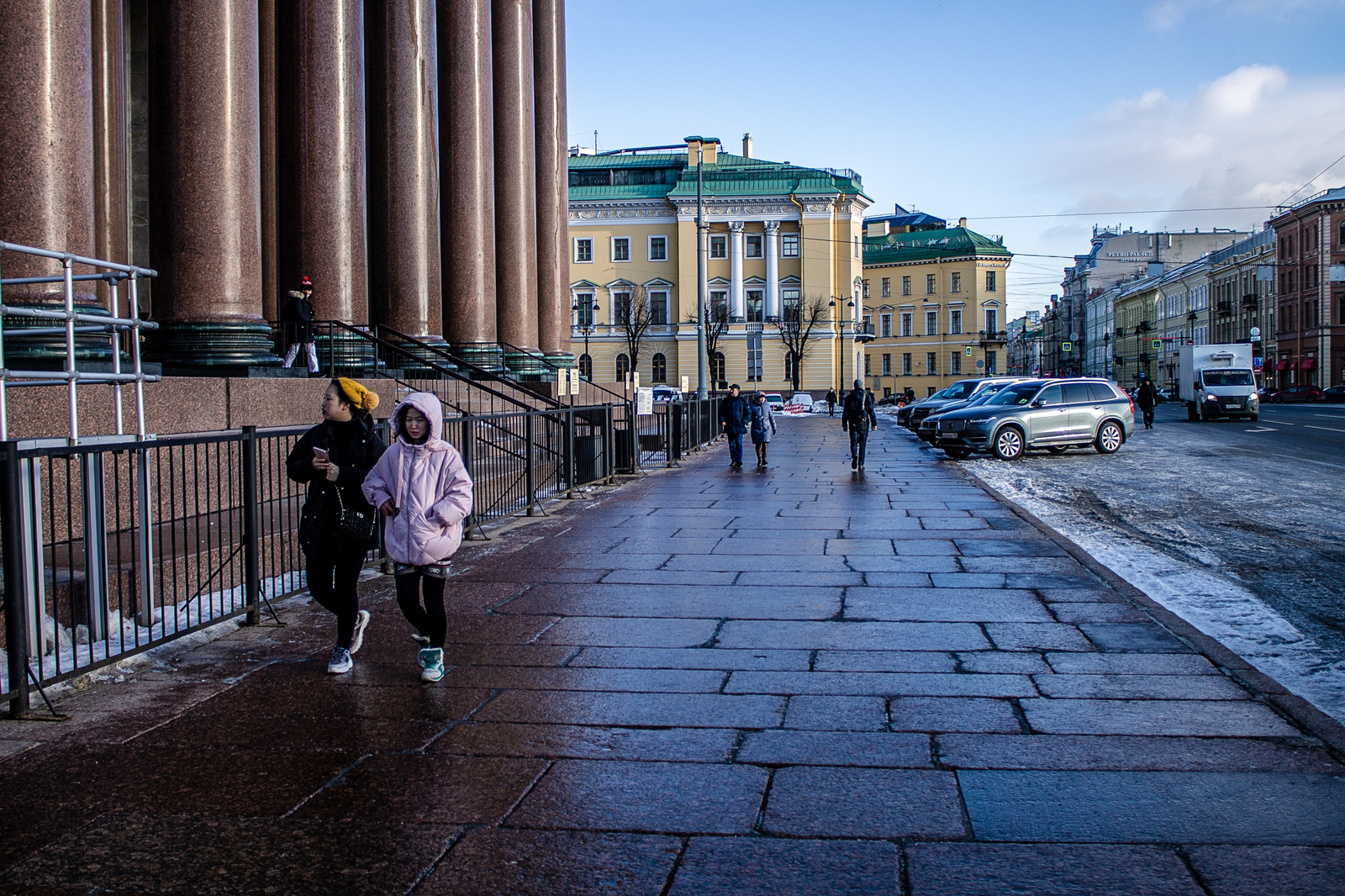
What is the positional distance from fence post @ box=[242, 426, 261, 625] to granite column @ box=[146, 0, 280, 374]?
6.02 m

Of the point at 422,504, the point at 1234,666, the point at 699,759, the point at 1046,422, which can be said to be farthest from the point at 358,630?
the point at 1046,422

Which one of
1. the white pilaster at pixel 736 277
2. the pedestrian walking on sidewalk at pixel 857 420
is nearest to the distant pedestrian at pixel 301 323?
the pedestrian walking on sidewalk at pixel 857 420

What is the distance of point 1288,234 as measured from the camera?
282ft

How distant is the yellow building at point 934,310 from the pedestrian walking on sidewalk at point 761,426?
7809cm

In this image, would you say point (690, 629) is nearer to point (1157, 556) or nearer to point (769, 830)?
point (769, 830)

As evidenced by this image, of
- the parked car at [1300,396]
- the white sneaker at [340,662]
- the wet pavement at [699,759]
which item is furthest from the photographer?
the parked car at [1300,396]

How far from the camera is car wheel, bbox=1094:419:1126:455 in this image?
25.9m

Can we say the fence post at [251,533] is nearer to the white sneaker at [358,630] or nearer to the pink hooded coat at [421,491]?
the white sneaker at [358,630]

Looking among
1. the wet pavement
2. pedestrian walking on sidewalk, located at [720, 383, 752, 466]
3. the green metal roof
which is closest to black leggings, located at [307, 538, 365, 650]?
the wet pavement

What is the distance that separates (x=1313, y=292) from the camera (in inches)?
3191

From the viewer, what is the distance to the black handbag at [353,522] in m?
6.31

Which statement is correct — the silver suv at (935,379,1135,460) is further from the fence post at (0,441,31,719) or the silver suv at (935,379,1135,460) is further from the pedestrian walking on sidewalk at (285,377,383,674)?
the fence post at (0,441,31,719)

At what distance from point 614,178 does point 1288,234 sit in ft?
159

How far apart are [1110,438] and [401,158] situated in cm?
1602
